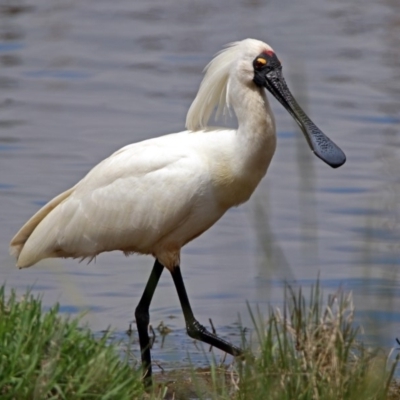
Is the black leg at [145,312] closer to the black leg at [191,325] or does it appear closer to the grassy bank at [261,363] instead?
the black leg at [191,325]

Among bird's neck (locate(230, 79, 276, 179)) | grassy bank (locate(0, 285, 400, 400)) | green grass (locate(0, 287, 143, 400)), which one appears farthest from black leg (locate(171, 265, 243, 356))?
grassy bank (locate(0, 285, 400, 400))

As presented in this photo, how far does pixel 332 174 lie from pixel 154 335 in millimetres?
3645

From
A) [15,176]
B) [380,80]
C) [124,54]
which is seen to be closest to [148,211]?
[15,176]

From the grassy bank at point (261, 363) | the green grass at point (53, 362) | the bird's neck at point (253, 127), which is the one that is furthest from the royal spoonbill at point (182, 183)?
the grassy bank at point (261, 363)

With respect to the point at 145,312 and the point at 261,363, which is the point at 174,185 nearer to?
the point at 145,312

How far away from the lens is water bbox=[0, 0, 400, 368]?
5.15 m

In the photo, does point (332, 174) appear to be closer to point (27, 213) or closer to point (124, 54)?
point (27, 213)

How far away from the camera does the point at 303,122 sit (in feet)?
24.5

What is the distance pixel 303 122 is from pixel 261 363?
2.58m

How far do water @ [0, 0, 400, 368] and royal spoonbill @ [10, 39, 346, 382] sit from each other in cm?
27

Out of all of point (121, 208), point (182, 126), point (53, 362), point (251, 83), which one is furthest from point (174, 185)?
point (182, 126)

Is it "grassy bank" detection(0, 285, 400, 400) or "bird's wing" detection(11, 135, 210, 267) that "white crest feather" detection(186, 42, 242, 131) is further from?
"grassy bank" detection(0, 285, 400, 400)

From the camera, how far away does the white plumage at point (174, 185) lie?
7.18 m

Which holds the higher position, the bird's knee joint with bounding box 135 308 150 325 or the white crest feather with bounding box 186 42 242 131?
the white crest feather with bounding box 186 42 242 131
